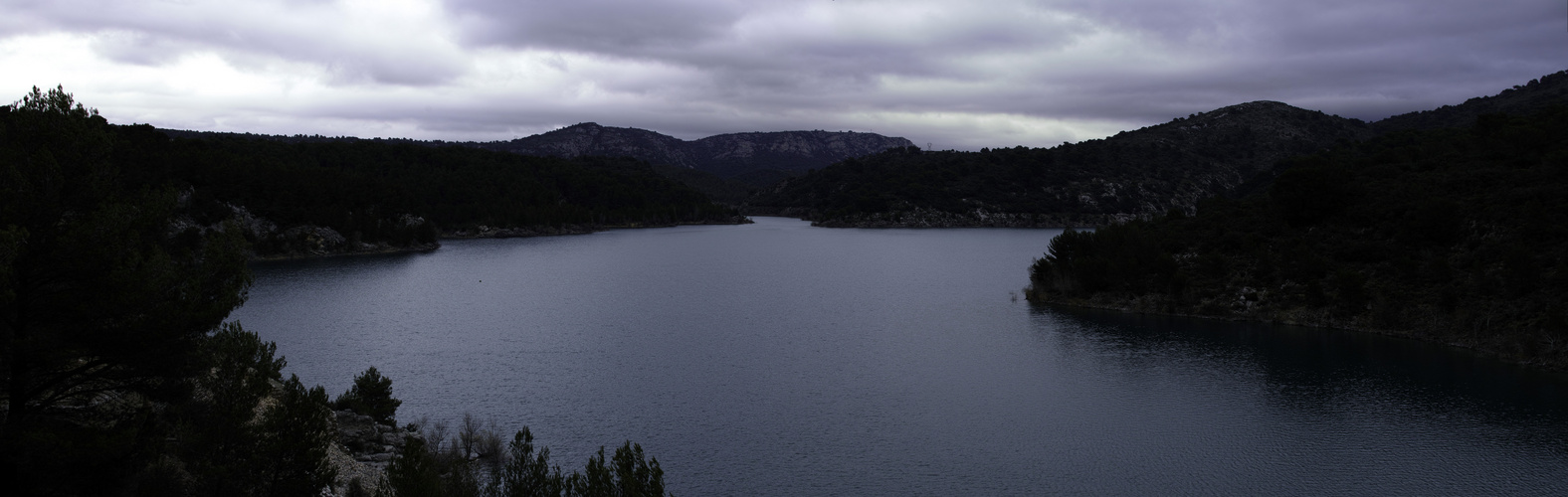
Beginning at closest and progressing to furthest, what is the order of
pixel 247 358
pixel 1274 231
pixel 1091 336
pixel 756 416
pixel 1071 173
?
pixel 247 358
pixel 756 416
pixel 1091 336
pixel 1274 231
pixel 1071 173

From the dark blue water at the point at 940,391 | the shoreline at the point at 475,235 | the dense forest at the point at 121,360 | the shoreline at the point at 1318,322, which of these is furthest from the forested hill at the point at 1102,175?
the dense forest at the point at 121,360

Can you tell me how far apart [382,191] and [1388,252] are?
96714 mm

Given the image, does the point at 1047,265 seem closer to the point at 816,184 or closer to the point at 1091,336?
the point at 1091,336

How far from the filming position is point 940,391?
93.6ft

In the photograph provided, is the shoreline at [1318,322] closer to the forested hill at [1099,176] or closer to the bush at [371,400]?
the bush at [371,400]

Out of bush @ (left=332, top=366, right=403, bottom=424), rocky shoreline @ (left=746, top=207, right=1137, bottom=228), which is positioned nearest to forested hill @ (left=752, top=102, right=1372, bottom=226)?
rocky shoreline @ (left=746, top=207, right=1137, bottom=228)

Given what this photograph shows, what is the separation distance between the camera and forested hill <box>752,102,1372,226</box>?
143750mm

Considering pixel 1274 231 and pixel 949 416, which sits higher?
pixel 1274 231

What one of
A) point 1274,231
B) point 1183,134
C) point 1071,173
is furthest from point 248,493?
point 1183,134

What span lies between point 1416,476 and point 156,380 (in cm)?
2512

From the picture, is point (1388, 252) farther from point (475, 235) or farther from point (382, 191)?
point (475, 235)

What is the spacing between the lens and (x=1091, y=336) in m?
38.4

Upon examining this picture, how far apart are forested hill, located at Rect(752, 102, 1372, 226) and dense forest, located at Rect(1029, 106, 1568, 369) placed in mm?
88860

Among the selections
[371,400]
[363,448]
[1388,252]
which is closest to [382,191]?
[371,400]
